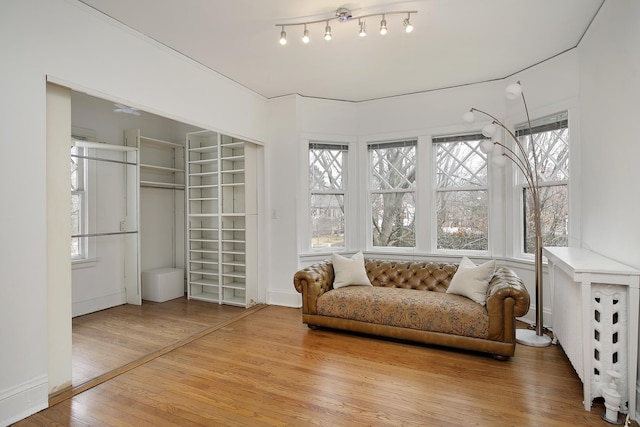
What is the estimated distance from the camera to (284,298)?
4680mm

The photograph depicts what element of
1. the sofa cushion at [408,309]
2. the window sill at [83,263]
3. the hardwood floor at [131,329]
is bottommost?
the hardwood floor at [131,329]

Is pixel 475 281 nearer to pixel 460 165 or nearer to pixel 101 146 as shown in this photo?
pixel 460 165

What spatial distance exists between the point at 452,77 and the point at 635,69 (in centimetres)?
200

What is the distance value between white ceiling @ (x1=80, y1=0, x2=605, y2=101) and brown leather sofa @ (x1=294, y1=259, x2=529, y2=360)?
2273 millimetres

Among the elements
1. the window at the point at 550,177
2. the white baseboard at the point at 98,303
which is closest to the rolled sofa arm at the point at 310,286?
the window at the point at 550,177

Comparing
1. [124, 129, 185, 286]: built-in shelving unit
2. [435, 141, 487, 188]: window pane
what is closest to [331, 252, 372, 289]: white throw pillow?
[435, 141, 487, 188]: window pane

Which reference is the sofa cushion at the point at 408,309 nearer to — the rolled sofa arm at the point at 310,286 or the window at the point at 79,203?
the rolled sofa arm at the point at 310,286

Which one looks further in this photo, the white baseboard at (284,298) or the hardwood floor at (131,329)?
the white baseboard at (284,298)

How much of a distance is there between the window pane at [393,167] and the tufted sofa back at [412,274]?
1195 mm

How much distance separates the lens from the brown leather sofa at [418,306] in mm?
2908

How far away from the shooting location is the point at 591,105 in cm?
305

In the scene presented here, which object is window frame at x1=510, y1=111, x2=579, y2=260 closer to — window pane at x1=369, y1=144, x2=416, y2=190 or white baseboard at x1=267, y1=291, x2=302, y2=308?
window pane at x1=369, y1=144, x2=416, y2=190

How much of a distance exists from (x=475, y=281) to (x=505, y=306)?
45 cm

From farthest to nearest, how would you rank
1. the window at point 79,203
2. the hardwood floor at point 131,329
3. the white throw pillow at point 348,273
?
1. the window at point 79,203
2. the white throw pillow at point 348,273
3. the hardwood floor at point 131,329
